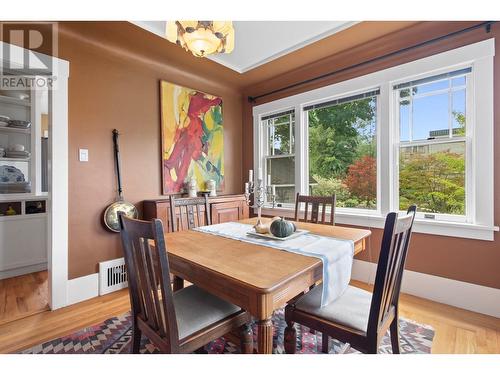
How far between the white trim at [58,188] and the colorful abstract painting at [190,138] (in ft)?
3.20

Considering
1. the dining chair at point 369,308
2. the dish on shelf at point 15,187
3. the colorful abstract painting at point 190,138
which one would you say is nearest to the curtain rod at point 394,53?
the colorful abstract painting at point 190,138

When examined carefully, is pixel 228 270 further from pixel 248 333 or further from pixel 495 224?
pixel 495 224

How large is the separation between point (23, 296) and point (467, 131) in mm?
4453

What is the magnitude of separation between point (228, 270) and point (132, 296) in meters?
0.59

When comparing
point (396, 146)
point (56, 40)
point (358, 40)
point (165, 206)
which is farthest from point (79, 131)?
point (396, 146)

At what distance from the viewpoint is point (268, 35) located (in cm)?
254

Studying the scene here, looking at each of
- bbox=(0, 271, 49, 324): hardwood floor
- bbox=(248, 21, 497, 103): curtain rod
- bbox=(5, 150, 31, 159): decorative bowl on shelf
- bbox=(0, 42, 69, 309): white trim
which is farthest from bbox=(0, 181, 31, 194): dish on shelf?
bbox=(248, 21, 497, 103): curtain rod

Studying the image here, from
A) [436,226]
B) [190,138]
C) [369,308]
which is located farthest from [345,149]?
[369,308]

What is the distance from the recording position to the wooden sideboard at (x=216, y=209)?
2.70m

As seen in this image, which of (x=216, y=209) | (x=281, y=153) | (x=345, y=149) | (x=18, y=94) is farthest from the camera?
(x=281, y=153)

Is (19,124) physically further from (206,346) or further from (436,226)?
(436,226)

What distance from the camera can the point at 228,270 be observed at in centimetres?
112

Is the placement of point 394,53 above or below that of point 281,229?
above

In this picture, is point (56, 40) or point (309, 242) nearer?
point (309, 242)
